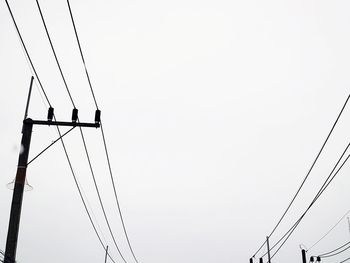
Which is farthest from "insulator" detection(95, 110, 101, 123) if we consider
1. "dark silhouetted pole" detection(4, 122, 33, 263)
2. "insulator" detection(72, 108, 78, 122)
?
"dark silhouetted pole" detection(4, 122, 33, 263)

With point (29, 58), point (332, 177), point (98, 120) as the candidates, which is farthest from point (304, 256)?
point (29, 58)

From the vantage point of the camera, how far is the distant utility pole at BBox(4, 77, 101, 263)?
10.5 m

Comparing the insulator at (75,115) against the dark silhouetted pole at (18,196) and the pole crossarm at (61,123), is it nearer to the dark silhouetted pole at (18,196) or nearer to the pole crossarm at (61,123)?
the pole crossarm at (61,123)

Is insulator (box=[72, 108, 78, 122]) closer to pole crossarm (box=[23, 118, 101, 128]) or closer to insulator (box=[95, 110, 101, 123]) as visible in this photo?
pole crossarm (box=[23, 118, 101, 128])

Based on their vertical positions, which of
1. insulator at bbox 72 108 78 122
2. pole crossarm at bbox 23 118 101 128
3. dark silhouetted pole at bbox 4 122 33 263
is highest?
insulator at bbox 72 108 78 122

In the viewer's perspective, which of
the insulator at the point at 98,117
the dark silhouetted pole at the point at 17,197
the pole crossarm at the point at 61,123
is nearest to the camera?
the dark silhouetted pole at the point at 17,197

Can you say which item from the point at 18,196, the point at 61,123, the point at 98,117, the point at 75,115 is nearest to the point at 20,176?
the point at 18,196

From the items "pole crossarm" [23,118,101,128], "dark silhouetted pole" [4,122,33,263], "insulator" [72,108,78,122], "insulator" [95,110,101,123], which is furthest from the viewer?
"insulator" [95,110,101,123]

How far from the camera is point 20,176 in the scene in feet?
37.2

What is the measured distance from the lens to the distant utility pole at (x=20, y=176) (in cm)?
1046

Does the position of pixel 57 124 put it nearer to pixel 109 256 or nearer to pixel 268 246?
pixel 268 246

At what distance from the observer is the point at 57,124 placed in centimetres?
1238

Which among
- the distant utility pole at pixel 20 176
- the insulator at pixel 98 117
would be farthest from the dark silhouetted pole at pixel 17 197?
the insulator at pixel 98 117

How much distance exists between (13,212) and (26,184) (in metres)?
0.95
